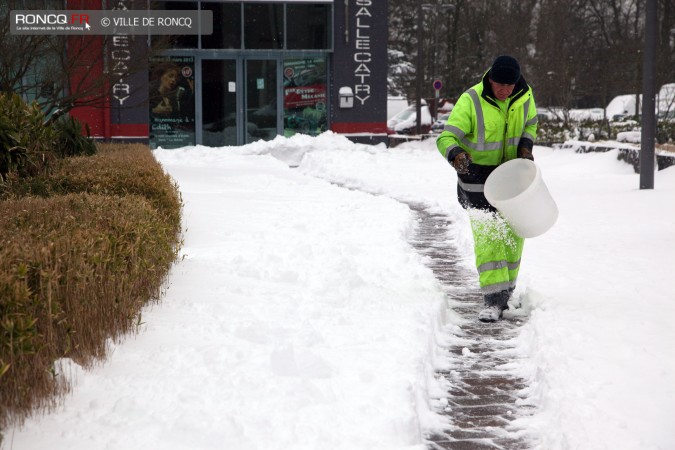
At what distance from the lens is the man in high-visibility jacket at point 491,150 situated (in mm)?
6973

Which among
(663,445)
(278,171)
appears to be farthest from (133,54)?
(663,445)

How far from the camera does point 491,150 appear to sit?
707 cm

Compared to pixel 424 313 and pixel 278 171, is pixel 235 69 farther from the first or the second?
pixel 424 313

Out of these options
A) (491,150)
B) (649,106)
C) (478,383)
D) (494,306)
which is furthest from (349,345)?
(649,106)

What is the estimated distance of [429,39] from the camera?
55.7 metres

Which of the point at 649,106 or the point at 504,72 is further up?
the point at 504,72

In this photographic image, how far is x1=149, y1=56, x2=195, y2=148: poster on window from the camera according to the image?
25.8 m

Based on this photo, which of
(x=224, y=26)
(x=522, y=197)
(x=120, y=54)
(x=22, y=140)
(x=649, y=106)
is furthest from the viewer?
(x=224, y=26)

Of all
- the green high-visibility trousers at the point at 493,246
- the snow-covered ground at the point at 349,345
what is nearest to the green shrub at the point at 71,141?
the snow-covered ground at the point at 349,345

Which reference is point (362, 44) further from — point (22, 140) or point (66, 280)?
point (66, 280)

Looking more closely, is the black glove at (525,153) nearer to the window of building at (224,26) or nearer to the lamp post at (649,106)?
the lamp post at (649,106)

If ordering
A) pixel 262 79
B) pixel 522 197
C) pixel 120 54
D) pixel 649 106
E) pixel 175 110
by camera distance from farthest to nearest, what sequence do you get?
pixel 262 79, pixel 175 110, pixel 120 54, pixel 649 106, pixel 522 197

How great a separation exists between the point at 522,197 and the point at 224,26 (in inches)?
800

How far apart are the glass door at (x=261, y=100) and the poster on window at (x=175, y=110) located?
1532mm
